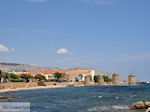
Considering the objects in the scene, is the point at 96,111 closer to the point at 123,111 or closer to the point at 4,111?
the point at 123,111

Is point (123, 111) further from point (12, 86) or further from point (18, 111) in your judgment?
point (12, 86)

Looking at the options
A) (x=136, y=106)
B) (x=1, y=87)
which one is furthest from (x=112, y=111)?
(x=1, y=87)

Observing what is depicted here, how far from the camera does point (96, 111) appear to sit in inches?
1677

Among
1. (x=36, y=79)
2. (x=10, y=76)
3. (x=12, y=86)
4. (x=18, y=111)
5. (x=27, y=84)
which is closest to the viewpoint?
(x=18, y=111)

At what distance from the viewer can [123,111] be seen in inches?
1636

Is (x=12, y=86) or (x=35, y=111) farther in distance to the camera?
(x=12, y=86)

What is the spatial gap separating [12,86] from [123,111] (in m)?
113

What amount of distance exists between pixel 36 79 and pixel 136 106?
519 feet

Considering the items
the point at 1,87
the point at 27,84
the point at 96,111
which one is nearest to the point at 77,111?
the point at 96,111

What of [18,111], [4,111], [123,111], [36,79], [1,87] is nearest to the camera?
[18,111]

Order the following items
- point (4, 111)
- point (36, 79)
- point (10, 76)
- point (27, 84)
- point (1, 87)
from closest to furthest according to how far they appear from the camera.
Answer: point (4, 111)
point (1, 87)
point (27, 84)
point (10, 76)
point (36, 79)

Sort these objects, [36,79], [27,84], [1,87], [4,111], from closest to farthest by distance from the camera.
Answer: [4,111] → [1,87] → [27,84] → [36,79]

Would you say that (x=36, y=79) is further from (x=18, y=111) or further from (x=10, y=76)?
(x=18, y=111)

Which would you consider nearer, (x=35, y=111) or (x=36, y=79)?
(x=35, y=111)
